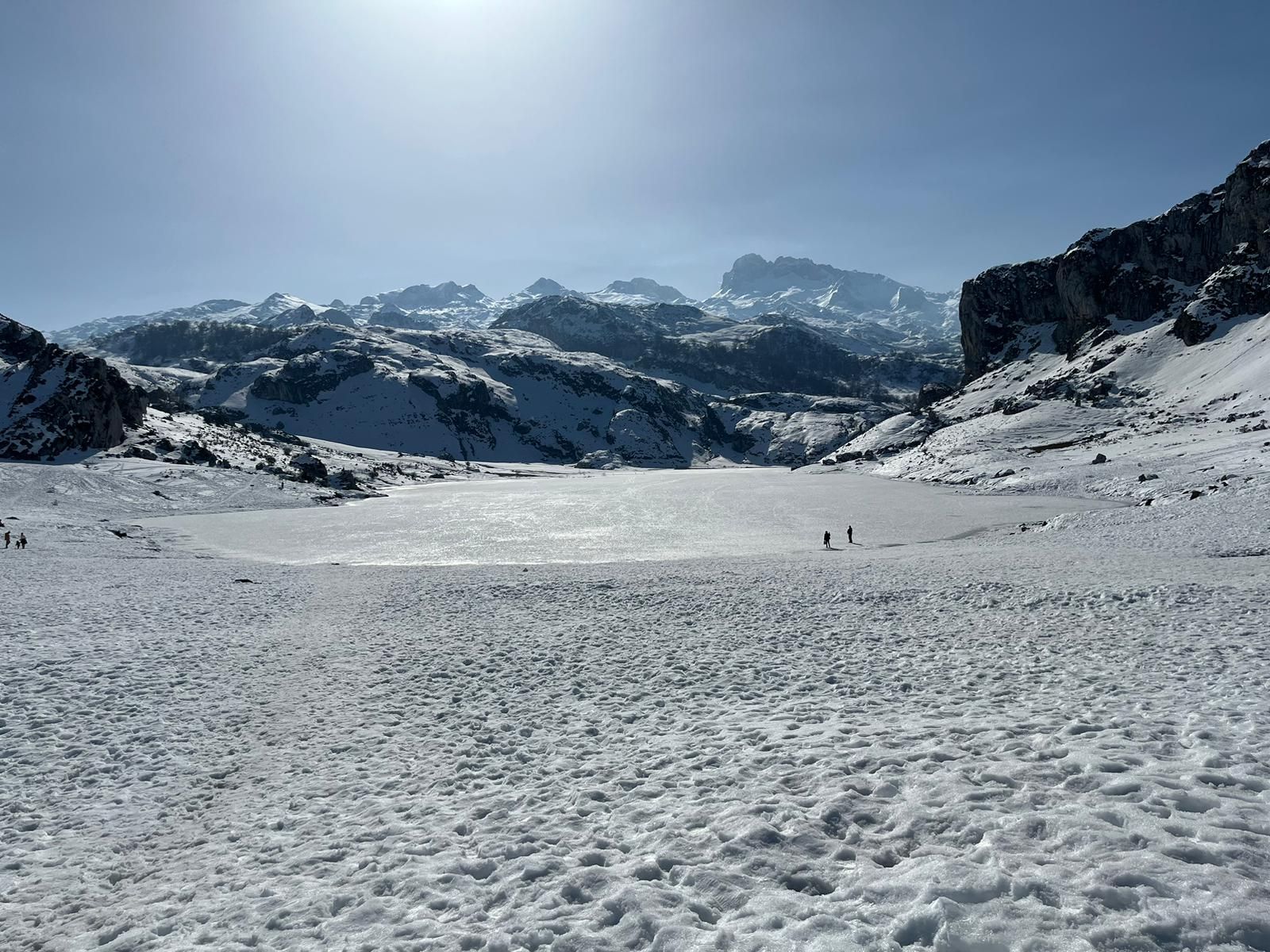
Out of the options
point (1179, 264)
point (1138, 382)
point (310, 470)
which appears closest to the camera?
point (310, 470)

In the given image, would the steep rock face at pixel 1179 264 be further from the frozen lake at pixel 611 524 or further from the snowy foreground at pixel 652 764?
the snowy foreground at pixel 652 764

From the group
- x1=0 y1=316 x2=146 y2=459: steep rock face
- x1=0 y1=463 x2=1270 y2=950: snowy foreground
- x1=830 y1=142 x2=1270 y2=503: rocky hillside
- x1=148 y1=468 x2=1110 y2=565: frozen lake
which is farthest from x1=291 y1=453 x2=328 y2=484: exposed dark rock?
x1=830 y1=142 x2=1270 y2=503: rocky hillside

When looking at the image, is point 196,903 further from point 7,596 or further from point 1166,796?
point 7,596

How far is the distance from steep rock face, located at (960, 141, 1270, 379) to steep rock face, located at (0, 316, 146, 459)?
686 feet

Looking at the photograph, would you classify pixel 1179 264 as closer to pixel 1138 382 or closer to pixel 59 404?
pixel 1138 382

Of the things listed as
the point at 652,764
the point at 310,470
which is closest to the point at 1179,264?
the point at 310,470

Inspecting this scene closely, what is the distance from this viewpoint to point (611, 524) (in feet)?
203

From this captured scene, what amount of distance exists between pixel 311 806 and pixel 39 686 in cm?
1062

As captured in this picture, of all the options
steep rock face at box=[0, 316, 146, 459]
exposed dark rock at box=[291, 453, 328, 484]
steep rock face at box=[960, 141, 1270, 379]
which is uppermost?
steep rock face at box=[960, 141, 1270, 379]

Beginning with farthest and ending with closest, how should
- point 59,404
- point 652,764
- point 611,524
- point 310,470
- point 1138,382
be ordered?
point 1138,382
point 310,470
point 59,404
point 611,524
point 652,764

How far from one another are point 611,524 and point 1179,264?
20265 cm

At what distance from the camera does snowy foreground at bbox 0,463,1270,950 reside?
21.7 feet

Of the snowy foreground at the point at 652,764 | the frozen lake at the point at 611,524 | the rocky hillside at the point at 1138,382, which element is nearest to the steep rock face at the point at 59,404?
the frozen lake at the point at 611,524

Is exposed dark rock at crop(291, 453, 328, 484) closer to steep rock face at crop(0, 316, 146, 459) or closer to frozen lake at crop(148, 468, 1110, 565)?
steep rock face at crop(0, 316, 146, 459)
